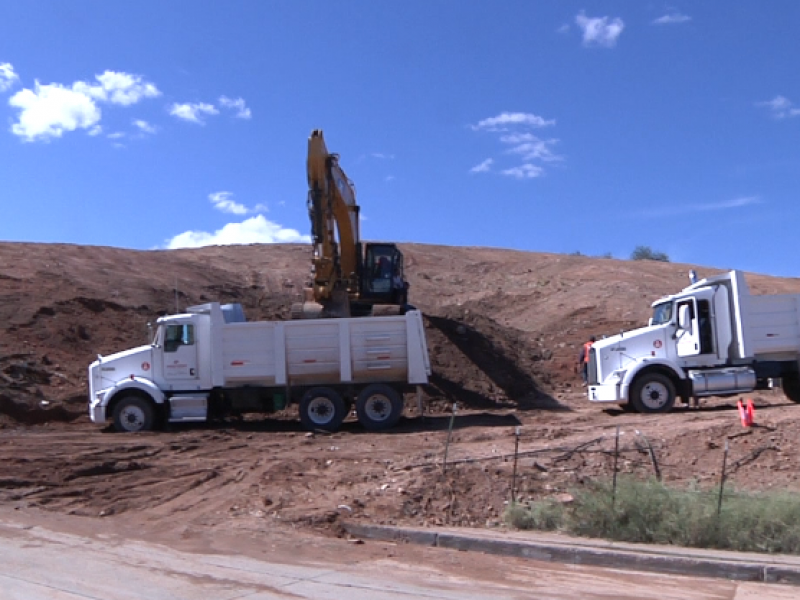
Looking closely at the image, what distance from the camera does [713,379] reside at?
19.9 metres

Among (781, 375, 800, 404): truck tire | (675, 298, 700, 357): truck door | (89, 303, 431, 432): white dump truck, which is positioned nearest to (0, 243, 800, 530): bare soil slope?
(781, 375, 800, 404): truck tire

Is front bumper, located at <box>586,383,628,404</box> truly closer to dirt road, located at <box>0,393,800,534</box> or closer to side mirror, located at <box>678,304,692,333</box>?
dirt road, located at <box>0,393,800,534</box>

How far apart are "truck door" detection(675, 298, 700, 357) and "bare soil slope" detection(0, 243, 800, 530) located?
5.04 feet

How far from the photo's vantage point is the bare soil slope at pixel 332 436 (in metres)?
12.6

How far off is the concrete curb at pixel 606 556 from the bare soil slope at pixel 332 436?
1.08 meters

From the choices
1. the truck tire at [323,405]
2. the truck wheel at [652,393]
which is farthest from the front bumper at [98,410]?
the truck wheel at [652,393]

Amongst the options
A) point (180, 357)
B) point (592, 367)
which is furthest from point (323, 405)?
point (592, 367)

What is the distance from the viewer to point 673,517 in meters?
9.89

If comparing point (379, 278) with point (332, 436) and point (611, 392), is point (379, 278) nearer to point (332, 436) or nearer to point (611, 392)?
point (332, 436)

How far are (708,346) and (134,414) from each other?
12.9 metres

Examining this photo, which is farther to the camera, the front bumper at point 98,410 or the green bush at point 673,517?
the front bumper at point 98,410

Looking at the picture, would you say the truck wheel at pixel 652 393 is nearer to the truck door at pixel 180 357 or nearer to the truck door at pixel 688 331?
the truck door at pixel 688 331

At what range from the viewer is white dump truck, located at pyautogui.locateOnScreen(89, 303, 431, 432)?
20.0 meters

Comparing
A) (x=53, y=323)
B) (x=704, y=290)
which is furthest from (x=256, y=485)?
(x=53, y=323)
